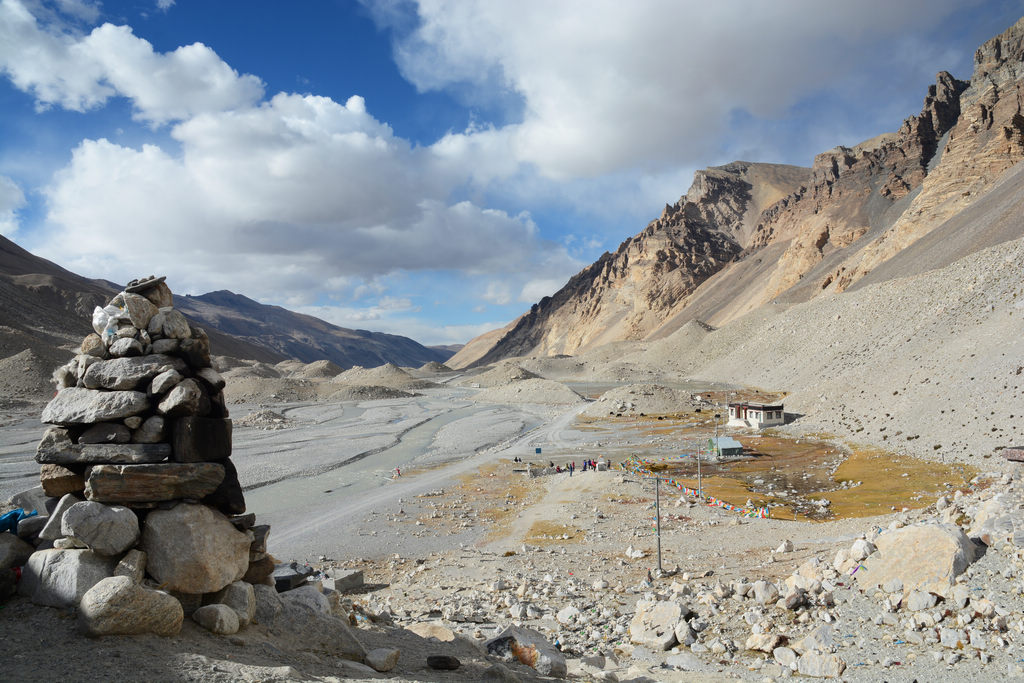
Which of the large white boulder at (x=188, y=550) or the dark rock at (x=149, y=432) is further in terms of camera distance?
the dark rock at (x=149, y=432)

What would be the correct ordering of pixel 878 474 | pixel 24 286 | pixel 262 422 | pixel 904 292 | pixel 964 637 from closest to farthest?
pixel 964 637 < pixel 878 474 < pixel 262 422 < pixel 904 292 < pixel 24 286

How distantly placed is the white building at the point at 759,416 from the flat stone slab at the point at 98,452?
49.7m

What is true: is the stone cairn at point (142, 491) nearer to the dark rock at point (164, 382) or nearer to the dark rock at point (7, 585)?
the dark rock at point (164, 382)

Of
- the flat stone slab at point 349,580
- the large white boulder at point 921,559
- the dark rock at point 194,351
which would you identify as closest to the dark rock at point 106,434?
the dark rock at point 194,351

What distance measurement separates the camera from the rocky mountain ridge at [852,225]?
94750 mm

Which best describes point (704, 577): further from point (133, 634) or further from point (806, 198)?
point (806, 198)

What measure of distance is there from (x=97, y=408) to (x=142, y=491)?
4.04 ft

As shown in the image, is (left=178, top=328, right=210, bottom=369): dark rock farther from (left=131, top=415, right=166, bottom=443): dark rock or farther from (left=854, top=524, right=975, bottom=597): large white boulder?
(left=854, top=524, right=975, bottom=597): large white boulder

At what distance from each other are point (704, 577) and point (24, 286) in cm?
17003

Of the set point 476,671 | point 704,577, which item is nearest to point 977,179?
point 704,577

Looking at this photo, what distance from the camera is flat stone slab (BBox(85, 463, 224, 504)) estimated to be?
6.52 meters

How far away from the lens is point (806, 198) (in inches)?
6398

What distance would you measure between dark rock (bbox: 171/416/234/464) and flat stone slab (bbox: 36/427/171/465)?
15cm

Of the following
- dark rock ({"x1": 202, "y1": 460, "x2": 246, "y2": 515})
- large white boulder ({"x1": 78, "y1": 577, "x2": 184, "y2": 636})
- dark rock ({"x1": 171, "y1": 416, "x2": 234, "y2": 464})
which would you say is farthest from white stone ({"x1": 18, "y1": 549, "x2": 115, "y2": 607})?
dark rock ({"x1": 171, "y1": 416, "x2": 234, "y2": 464})
